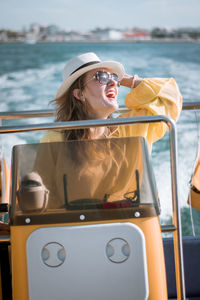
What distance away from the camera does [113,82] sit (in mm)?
1642

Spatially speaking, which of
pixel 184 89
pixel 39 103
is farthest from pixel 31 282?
pixel 184 89

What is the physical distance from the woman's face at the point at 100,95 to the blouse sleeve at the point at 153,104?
0.10 metres

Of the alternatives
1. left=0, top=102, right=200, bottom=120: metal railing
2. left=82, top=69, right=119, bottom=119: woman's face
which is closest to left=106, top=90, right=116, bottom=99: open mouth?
left=82, top=69, right=119, bottom=119: woman's face

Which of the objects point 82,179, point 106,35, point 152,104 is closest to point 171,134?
point 82,179

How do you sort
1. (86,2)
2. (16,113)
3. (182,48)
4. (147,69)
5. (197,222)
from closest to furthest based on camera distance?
1. (16,113)
2. (197,222)
3. (147,69)
4. (182,48)
5. (86,2)

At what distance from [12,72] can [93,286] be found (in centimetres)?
945

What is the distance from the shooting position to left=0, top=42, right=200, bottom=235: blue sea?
17.5ft

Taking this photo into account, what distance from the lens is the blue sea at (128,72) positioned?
532 cm

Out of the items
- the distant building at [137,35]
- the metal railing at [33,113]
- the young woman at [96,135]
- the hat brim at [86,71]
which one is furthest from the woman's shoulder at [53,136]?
the distant building at [137,35]

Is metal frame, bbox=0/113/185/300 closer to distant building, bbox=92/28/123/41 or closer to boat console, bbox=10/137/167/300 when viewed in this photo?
boat console, bbox=10/137/167/300

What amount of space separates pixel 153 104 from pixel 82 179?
574 mm

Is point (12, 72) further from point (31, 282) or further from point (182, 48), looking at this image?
point (31, 282)

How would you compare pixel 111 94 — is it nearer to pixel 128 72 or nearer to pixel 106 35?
pixel 128 72

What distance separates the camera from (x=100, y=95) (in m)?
1.65
